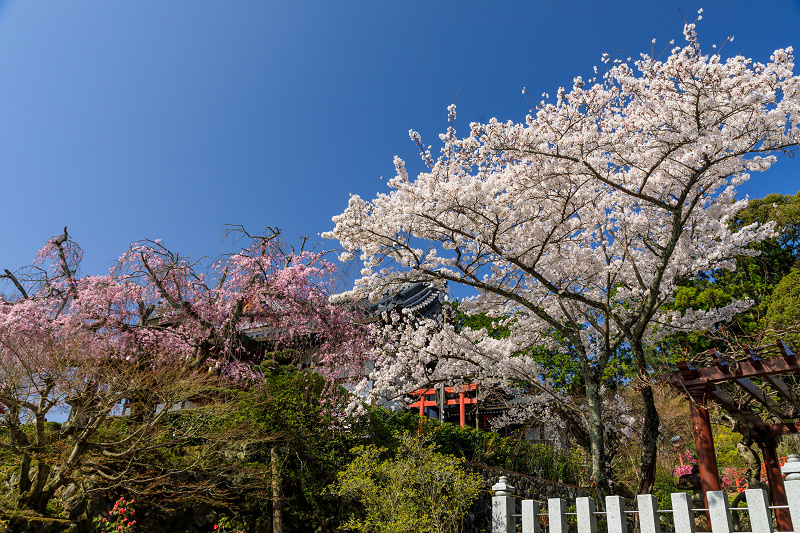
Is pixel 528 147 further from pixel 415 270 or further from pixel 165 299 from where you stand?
pixel 165 299

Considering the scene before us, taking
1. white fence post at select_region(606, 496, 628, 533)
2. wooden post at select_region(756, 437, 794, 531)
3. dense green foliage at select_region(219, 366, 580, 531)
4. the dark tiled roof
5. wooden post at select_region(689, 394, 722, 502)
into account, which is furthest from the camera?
the dark tiled roof

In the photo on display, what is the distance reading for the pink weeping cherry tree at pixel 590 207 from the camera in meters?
5.48

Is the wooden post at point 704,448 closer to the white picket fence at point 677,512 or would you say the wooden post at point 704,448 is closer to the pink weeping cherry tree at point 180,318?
the white picket fence at point 677,512

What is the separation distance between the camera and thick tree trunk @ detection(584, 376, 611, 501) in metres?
6.07

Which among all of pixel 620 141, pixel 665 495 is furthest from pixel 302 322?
pixel 665 495

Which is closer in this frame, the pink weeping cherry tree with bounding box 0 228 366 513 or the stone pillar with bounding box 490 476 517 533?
the stone pillar with bounding box 490 476 517 533

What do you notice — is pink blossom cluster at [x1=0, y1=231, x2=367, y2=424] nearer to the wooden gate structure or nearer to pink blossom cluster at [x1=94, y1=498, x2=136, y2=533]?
pink blossom cluster at [x1=94, y1=498, x2=136, y2=533]

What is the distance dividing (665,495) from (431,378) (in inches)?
254

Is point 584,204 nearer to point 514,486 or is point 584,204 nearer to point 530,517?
point 530,517

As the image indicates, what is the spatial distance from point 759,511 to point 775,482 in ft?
13.5

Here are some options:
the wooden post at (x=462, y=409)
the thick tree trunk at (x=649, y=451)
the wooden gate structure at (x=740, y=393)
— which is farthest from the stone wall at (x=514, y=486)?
the wooden post at (x=462, y=409)

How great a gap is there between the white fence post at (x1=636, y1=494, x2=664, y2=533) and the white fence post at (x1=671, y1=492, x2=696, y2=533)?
0.15 metres

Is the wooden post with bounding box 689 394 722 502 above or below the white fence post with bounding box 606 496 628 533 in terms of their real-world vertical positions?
above

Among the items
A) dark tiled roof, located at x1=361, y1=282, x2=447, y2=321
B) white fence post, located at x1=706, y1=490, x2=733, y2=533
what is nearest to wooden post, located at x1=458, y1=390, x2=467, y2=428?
dark tiled roof, located at x1=361, y1=282, x2=447, y2=321
